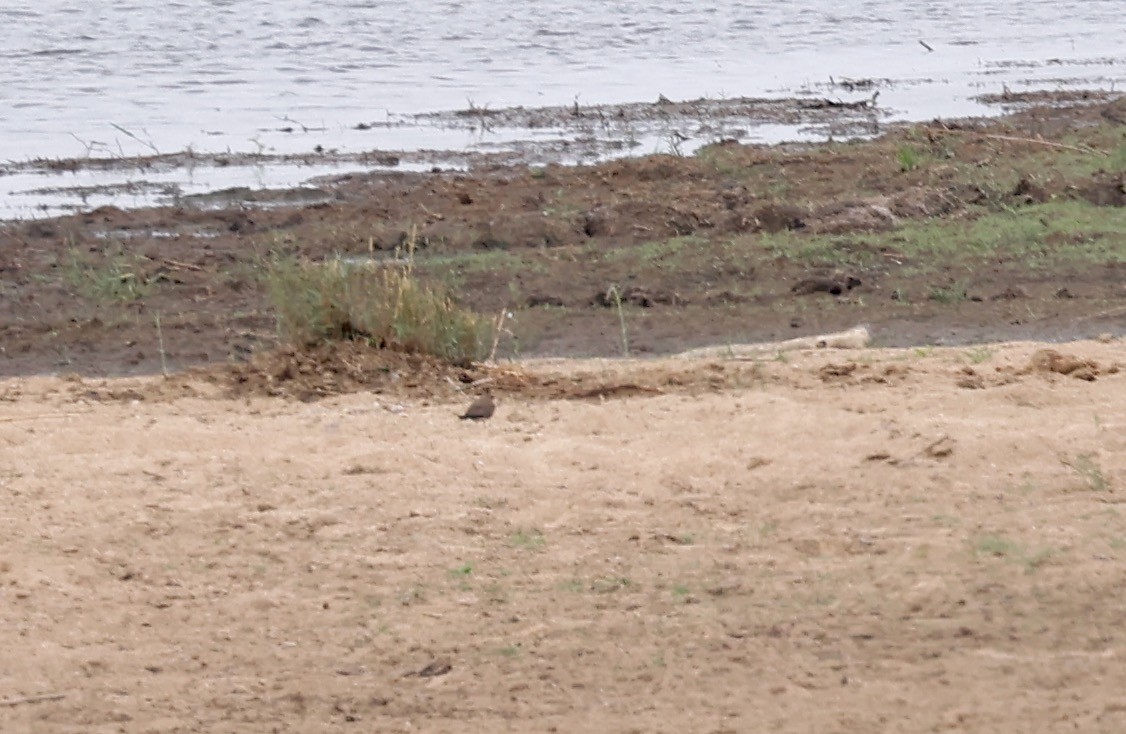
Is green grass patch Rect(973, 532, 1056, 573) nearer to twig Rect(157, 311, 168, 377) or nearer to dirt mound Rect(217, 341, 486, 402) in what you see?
dirt mound Rect(217, 341, 486, 402)

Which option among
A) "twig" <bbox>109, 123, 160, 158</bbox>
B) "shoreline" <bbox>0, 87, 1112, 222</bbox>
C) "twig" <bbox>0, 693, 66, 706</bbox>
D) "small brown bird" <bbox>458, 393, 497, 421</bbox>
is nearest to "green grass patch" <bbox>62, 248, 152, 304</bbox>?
"shoreline" <bbox>0, 87, 1112, 222</bbox>

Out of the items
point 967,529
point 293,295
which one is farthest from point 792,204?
point 967,529

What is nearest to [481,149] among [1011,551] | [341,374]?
[341,374]

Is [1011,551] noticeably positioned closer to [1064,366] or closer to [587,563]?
[587,563]

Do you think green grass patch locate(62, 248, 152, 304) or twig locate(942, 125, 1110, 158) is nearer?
green grass patch locate(62, 248, 152, 304)

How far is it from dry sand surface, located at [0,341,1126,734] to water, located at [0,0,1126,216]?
7781 millimetres

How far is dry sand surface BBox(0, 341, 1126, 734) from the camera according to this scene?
161 inches

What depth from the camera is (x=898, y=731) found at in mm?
3852

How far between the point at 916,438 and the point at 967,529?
73cm

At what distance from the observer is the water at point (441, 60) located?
55.7ft

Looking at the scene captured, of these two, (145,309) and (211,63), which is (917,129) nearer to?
(145,309)

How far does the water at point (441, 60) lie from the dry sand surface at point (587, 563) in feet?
25.5

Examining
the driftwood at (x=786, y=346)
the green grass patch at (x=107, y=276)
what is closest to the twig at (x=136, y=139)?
the green grass patch at (x=107, y=276)

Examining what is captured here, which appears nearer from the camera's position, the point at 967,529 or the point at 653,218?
the point at 967,529
